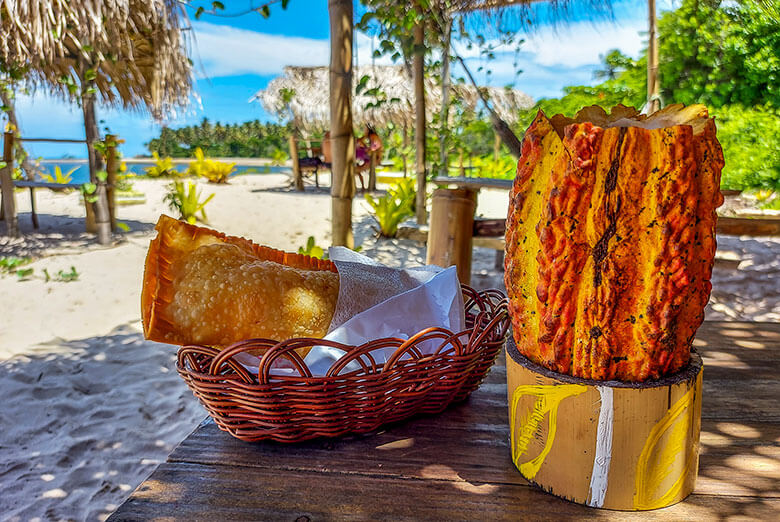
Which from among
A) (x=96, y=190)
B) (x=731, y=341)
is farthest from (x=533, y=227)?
(x=96, y=190)

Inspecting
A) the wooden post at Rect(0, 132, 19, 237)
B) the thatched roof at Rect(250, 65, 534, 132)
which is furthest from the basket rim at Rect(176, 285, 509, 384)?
the thatched roof at Rect(250, 65, 534, 132)

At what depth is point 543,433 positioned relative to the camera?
55 centimetres

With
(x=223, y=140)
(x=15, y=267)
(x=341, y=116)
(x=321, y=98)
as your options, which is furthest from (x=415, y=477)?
(x=223, y=140)

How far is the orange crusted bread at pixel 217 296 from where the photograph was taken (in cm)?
68

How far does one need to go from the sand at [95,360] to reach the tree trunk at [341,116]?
3.58ft

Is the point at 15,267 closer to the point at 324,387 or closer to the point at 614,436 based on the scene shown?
the point at 324,387

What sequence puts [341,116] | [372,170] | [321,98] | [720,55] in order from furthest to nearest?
[321,98], [372,170], [720,55], [341,116]

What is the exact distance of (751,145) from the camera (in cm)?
539

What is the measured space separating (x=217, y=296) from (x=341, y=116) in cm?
121

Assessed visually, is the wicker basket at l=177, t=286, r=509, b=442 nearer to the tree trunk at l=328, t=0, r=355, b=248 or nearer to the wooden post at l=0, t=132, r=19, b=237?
the tree trunk at l=328, t=0, r=355, b=248

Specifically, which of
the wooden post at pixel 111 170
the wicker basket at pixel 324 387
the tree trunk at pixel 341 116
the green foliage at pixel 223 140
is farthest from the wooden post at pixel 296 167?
the green foliage at pixel 223 140

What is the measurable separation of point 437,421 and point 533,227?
0.33 metres

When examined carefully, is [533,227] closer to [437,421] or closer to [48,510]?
[437,421]

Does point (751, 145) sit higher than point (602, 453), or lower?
higher
